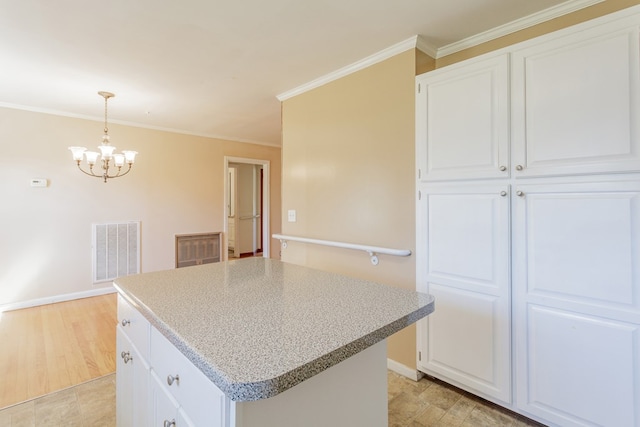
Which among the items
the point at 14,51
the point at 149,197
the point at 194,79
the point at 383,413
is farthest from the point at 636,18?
the point at 149,197

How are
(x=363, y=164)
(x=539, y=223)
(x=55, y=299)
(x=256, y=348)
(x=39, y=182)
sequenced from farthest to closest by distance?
(x=55, y=299) → (x=39, y=182) → (x=363, y=164) → (x=539, y=223) → (x=256, y=348)

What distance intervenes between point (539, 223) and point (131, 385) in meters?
2.00

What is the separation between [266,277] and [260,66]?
178 centimetres

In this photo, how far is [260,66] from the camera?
2.40 metres

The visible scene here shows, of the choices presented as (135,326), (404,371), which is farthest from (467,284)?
(135,326)

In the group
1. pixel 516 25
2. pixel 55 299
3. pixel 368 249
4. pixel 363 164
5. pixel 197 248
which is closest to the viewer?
pixel 516 25

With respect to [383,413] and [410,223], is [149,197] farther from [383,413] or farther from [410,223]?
[383,413]

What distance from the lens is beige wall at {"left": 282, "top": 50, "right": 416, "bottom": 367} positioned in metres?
2.06

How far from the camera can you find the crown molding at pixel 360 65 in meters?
2.02

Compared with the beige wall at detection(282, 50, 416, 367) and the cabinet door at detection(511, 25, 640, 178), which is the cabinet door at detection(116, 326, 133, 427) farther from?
the cabinet door at detection(511, 25, 640, 178)

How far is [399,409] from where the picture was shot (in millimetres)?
1750

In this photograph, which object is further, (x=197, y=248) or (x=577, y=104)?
(x=197, y=248)

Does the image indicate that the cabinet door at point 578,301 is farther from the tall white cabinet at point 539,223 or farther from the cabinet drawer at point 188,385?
the cabinet drawer at point 188,385

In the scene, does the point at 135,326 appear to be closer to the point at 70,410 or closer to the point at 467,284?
the point at 70,410
